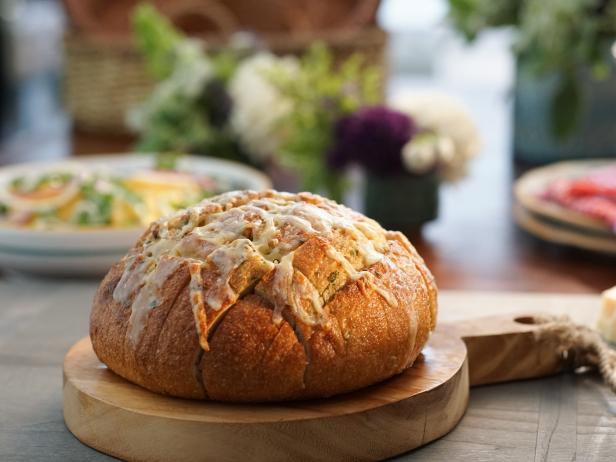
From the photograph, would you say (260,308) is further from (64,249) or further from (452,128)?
(452,128)

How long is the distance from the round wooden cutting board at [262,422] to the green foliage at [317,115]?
1592 mm

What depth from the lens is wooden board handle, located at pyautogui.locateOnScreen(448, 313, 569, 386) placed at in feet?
5.22

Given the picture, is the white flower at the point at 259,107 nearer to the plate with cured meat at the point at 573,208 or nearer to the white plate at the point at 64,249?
the plate with cured meat at the point at 573,208

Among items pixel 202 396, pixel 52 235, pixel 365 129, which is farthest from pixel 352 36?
pixel 202 396

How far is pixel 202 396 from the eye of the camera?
1.31 meters

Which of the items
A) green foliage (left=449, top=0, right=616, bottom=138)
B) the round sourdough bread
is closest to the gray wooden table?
the round sourdough bread

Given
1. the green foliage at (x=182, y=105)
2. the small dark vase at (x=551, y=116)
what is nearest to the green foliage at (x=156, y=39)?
the green foliage at (x=182, y=105)

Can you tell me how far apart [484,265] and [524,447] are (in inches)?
47.2

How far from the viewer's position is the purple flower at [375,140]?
2.75 metres

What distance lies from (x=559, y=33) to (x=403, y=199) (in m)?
0.75

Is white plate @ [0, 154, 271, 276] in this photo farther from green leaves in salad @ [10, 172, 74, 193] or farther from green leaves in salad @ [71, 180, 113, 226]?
green leaves in salad @ [10, 172, 74, 193]

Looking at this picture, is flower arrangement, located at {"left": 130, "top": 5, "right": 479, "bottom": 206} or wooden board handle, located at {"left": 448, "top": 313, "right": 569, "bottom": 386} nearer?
wooden board handle, located at {"left": 448, "top": 313, "right": 569, "bottom": 386}

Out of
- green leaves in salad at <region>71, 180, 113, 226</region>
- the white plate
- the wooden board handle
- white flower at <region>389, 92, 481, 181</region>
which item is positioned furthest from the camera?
white flower at <region>389, 92, 481, 181</region>

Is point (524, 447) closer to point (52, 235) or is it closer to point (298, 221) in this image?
point (298, 221)
